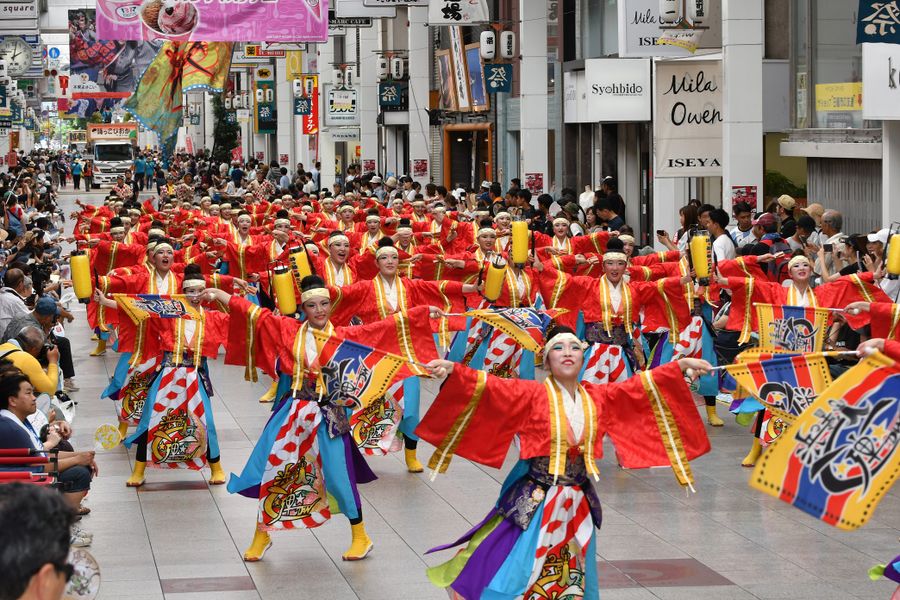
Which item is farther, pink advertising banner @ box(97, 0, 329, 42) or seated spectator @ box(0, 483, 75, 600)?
pink advertising banner @ box(97, 0, 329, 42)

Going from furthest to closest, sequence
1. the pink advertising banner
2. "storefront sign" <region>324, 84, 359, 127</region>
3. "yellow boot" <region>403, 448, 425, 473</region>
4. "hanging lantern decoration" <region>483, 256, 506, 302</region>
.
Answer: "storefront sign" <region>324, 84, 359, 127</region>
the pink advertising banner
"yellow boot" <region>403, 448, 425, 473</region>
"hanging lantern decoration" <region>483, 256, 506, 302</region>

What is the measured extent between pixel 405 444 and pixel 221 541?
262cm

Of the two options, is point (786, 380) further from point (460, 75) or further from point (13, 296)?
point (460, 75)

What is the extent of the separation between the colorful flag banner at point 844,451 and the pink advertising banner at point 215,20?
19846 millimetres

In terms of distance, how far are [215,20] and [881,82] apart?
12358 millimetres

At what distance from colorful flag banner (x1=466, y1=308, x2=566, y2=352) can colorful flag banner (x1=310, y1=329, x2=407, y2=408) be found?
680 millimetres

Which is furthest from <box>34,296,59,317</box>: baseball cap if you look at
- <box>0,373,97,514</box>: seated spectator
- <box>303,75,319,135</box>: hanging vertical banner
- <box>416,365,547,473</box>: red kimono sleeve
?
Answer: <box>303,75,319,135</box>: hanging vertical banner

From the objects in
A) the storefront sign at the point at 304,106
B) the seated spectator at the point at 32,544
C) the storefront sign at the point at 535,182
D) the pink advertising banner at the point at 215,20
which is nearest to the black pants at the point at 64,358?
the pink advertising banner at the point at 215,20

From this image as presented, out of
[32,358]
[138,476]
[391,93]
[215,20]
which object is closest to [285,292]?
[32,358]

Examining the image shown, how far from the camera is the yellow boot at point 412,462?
37.7 feet

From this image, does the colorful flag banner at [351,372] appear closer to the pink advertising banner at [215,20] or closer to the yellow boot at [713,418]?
the yellow boot at [713,418]

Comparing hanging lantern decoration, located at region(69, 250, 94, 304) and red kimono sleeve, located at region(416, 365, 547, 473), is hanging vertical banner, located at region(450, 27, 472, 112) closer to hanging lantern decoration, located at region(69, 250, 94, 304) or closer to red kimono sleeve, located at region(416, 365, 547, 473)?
hanging lantern decoration, located at region(69, 250, 94, 304)

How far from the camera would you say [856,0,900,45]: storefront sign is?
Answer: 1251cm

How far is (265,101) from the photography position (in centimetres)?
5528
